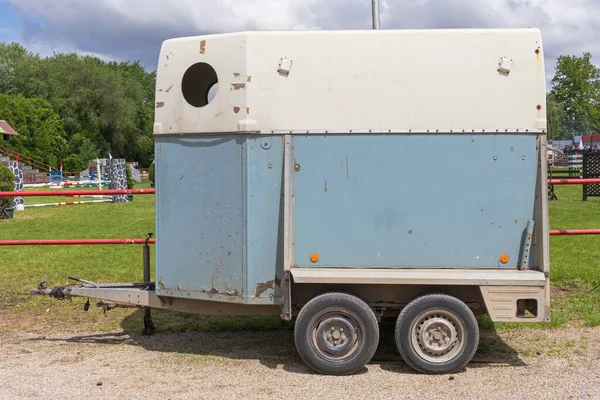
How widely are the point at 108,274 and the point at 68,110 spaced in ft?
212

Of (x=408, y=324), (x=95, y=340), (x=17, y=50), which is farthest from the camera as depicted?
(x=17, y=50)

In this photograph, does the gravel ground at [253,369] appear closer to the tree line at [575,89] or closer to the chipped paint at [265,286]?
the chipped paint at [265,286]

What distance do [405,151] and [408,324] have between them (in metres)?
1.41

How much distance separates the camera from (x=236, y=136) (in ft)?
18.5

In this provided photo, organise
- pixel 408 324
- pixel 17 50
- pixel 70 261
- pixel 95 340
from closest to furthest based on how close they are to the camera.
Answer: pixel 408 324
pixel 95 340
pixel 70 261
pixel 17 50

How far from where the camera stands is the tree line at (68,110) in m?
65.1

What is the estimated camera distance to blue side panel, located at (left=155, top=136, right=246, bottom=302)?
5.68m

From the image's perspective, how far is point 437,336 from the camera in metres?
5.50

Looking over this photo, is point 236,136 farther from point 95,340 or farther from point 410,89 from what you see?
point 95,340

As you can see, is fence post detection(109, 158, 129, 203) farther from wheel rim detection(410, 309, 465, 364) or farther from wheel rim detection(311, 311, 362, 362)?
wheel rim detection(410, 309, 465, 364)

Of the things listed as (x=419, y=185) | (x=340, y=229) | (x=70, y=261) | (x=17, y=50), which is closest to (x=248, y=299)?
(x=340, y=229)

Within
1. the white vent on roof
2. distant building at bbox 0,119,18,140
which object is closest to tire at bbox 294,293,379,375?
the white vent on roof

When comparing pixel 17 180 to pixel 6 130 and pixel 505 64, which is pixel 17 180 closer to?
pixel 505 64

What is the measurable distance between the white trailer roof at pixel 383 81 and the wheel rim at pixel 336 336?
1.55 metres
